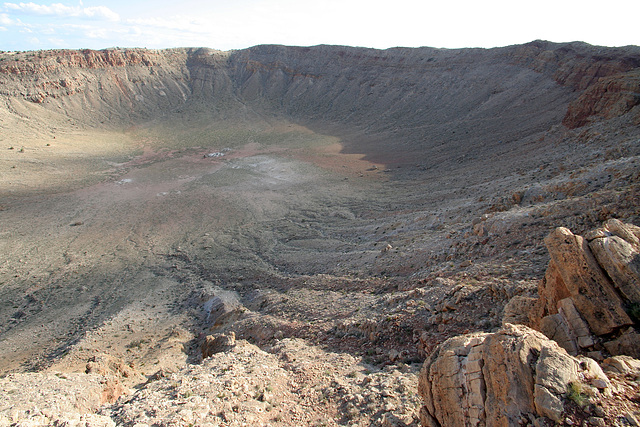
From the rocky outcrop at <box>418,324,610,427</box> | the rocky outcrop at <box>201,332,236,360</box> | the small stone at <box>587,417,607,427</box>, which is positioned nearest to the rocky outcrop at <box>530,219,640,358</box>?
the rocky outcrop at <box>418,324,610,427</box>

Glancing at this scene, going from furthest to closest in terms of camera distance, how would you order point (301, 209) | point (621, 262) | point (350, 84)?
point (350, 84) → point (301, 209) → point (621, 262)

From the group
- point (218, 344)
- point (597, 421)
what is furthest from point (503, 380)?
point (218, 344)

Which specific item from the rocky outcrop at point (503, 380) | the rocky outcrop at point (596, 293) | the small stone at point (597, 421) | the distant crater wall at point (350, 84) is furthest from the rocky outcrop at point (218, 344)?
the distant crater wall at point (350, 84)

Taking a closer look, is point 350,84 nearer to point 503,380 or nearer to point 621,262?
point 621,262

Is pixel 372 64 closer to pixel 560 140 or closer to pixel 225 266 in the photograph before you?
pixel 560 140

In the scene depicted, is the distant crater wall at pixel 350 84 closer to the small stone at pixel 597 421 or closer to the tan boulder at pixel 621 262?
the tan boulder at pixel 621 262
